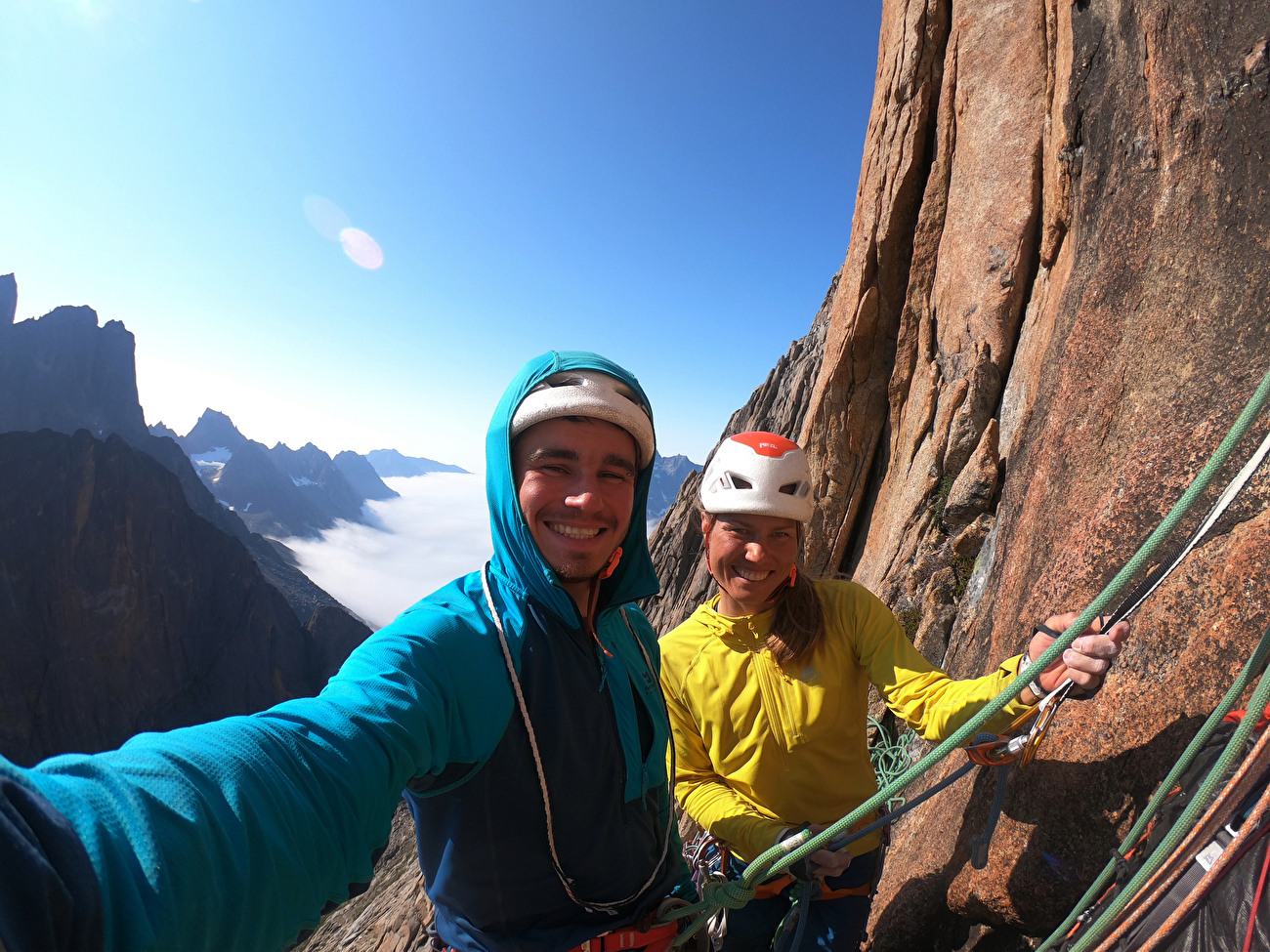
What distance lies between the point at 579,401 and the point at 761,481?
5.49 ft

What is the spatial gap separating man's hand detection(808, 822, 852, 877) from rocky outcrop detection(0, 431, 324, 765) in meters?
74.5

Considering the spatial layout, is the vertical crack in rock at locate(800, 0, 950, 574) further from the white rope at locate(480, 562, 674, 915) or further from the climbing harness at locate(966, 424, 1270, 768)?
the white rope at locate(480, 562, 674, 915)

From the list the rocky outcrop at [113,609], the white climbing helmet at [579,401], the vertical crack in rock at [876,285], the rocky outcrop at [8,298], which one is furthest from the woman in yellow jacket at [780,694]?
the rocky outcrop at [8,298]

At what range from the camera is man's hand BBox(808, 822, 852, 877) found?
9.52 feet

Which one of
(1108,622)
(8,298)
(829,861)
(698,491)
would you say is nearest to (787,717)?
(829,861)

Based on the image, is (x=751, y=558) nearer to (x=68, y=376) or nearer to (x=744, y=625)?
(x=744, y=625)

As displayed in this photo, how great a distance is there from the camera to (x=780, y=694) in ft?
11.0

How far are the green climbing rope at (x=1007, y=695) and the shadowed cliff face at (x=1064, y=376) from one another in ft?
3.09

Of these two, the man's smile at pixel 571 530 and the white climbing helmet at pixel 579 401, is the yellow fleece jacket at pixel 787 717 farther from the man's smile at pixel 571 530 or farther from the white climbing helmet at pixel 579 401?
the white climbing helmet at pixel 579 401

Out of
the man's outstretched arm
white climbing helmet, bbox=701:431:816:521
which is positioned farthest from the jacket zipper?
the man's outstretched arm

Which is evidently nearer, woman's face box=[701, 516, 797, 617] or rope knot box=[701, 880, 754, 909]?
rope knot box=[701, 880, 754, 909]

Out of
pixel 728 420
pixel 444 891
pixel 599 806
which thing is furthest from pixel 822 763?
pixel 728 420

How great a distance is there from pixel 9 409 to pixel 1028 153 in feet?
430

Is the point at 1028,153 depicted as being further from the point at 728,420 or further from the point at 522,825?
the point at 728,420
